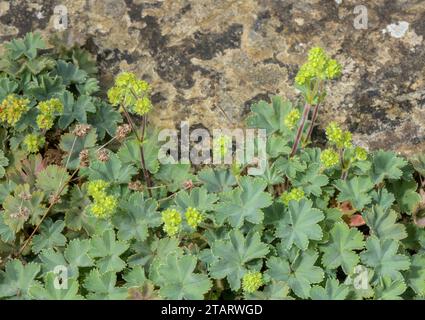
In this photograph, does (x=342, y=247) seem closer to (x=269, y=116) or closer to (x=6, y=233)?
(x=269, y=116)

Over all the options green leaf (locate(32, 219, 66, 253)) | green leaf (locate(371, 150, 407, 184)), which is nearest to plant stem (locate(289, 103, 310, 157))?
green leaf (locate(371, 150, 407, 184))

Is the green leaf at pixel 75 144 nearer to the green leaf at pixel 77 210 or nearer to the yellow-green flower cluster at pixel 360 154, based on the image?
the green leaf at pixel 77 210

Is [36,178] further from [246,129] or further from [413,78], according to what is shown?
[413,78]

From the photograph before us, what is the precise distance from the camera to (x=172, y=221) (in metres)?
2.90

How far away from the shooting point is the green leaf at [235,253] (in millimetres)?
2938

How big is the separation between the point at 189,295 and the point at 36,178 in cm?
97

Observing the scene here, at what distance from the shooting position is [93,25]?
3684 millimetres

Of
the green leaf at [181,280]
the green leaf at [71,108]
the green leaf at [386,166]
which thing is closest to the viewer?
the green leaf at [181,280]

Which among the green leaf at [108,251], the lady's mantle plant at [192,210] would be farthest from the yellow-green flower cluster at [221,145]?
the green leaf at [108,251]

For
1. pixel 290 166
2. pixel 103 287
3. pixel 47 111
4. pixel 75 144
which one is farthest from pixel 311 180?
pixel 47 111

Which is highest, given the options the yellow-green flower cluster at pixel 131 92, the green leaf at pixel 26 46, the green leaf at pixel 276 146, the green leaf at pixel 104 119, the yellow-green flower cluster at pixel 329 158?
the green leaf at pixel 26 46

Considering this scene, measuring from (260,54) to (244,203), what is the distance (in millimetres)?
865

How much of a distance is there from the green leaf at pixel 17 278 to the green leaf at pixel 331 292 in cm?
114
